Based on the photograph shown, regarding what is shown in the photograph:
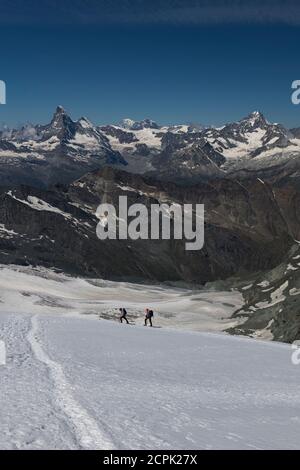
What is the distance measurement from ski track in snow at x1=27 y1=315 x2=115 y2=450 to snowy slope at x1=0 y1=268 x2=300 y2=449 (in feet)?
0.07

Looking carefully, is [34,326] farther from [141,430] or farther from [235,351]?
[141,430]

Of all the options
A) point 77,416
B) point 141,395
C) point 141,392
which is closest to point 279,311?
point 141,392

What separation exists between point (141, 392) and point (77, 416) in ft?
15.5

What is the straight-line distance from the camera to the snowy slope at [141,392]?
1243 centimetres

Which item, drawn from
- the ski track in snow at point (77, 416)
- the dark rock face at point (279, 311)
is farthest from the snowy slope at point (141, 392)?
the dark rock face at point (279, 311)

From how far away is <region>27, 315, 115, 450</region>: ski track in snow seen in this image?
11.6 m

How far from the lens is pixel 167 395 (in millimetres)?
17844

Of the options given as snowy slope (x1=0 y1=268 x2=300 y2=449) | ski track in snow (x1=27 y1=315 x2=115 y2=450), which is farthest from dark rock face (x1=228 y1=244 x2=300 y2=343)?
ski track in snow (x1=27 y1=315 x2=115 y2=450)

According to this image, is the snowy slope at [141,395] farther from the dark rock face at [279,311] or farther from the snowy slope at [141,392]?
the dark rock face at [279,311]

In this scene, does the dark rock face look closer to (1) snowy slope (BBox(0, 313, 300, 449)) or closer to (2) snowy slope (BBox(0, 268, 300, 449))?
(2) snowy slope (BBox(0, 268, 300, 449))

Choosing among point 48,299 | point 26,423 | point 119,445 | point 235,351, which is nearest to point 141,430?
point 119,445

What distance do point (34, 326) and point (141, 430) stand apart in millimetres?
23711

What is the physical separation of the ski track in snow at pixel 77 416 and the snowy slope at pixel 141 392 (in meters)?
0.02
